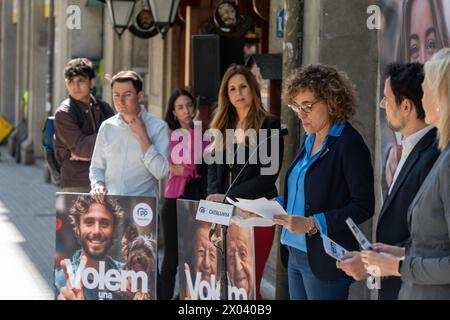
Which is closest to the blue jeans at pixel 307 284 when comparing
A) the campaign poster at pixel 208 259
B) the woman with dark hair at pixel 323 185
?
the woman with dark hair at pixel 323 185

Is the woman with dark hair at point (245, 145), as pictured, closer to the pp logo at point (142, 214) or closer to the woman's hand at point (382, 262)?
the pp logo at point (142, 214)

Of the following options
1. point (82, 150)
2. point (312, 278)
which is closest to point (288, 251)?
point (312, 278)

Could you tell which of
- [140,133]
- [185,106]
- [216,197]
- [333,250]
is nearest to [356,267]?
[333,250]

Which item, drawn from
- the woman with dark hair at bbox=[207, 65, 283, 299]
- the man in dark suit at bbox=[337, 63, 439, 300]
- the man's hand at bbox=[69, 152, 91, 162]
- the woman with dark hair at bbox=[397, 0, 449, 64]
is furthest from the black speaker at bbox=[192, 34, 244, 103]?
the man in dark suit at bbox=[337, 63, 439, 300]

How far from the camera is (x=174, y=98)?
27.2ft

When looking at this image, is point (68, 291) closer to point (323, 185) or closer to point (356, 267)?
point (323, 185)

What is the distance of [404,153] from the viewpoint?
4.34 meters

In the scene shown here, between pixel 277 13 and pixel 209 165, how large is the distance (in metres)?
2.52

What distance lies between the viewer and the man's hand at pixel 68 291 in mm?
7062

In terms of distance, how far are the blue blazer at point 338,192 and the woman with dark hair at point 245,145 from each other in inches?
48.3

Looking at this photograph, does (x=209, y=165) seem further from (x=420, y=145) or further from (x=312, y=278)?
(x=420, y=145)

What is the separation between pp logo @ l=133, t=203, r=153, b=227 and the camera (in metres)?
6.79

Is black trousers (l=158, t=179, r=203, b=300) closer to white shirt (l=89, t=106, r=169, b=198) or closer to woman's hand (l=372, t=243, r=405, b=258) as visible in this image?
white shirt (l=89, t=106, r=169, b=198)
